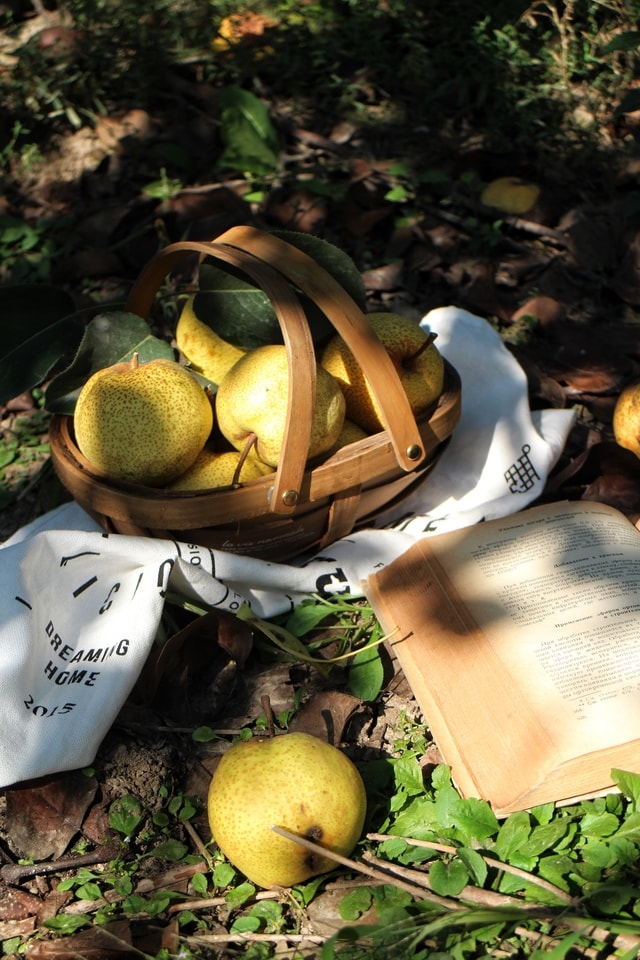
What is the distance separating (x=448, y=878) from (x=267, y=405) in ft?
3.82

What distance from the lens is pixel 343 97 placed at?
4.70 metres

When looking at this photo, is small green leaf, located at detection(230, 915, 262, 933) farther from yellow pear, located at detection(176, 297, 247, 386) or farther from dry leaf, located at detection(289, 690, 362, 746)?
yellow pear, located at detection(176, 297, 247, 386)

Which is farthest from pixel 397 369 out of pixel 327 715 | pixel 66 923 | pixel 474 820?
pixel 66 923

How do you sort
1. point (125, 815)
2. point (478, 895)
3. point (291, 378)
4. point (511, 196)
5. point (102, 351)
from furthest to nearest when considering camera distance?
1. point (511, 196)
2. point (102, 351)
3. point (291, 378)
4. point (125, 815)
5. point (478, 895)

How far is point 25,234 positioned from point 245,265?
2.30 meters

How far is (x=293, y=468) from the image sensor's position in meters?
2.20

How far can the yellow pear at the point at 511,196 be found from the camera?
4043mm

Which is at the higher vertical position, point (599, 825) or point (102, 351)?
point (102, 351)

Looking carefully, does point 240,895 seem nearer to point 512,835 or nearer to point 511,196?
point 512,835

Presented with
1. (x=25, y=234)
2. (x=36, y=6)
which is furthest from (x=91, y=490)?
(x=36, y=6)

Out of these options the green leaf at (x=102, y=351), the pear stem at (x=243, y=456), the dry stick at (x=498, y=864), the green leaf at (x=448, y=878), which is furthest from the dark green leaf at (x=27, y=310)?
the green leaf at (x=448, y=878)

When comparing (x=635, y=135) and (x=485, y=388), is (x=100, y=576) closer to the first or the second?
(x=485, y=388)

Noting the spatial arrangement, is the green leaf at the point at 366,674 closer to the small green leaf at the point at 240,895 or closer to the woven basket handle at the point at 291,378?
the woven basket handle at the point at 291,378

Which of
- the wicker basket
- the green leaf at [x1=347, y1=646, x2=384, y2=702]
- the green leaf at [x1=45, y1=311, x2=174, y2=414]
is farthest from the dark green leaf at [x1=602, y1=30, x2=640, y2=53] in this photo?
the green leaf at [x1=347, y1=646, x2=384, y2=702]
